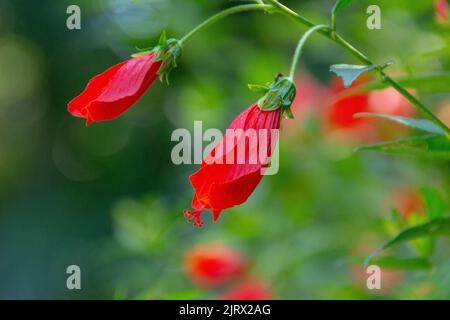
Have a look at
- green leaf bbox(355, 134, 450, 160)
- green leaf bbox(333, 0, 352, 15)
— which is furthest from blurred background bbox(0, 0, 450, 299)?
green leaf bbox(333, 0, 352, 15)

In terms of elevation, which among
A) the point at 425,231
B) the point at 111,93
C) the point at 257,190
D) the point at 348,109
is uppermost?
the point at 348,109

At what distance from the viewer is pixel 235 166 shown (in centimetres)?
73

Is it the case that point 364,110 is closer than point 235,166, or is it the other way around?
point 235,166

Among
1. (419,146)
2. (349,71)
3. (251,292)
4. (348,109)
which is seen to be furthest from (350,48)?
(348,109)

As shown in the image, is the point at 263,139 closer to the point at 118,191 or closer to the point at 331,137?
the point at 331,137

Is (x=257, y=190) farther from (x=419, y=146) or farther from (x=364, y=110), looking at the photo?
(x=419, y=146)

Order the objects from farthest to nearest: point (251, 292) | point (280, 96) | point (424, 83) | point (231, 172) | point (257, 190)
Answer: point (257, 190) → point (251, 292) → point (424, 83) → point (280, 96) → point (231, 172)

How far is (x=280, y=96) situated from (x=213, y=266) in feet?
2.88

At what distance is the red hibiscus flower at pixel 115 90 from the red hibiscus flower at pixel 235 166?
12cm

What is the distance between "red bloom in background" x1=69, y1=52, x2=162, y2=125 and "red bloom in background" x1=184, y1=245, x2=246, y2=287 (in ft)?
2.89

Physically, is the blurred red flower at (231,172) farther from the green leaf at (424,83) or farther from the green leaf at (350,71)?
the green leaf at (424,83)

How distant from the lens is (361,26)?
5.86 feet
